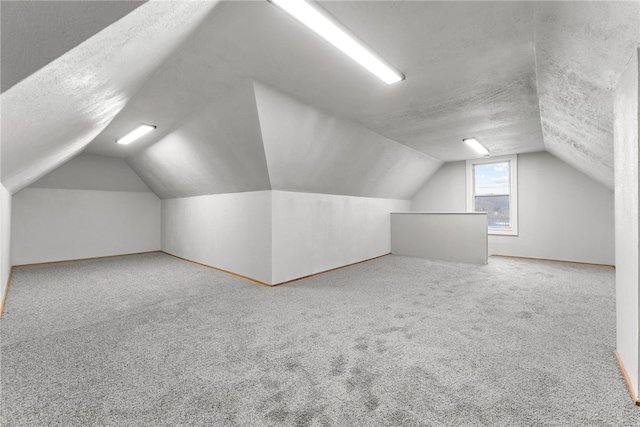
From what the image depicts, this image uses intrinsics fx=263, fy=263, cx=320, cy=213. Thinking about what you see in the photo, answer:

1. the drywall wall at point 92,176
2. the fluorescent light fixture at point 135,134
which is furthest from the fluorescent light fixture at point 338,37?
the drywall wall at point 92,176

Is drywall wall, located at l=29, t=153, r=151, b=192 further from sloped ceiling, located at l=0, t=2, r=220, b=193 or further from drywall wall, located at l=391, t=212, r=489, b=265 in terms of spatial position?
drywall wall, located at l=391, t=212, r=489, b=265

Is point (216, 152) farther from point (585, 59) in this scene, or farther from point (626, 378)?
point (626, 378)

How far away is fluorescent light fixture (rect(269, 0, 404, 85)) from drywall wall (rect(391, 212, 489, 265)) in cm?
438

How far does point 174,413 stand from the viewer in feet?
5.09

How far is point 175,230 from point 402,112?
21.4 ft

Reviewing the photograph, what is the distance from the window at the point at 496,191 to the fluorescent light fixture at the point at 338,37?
18.6ft

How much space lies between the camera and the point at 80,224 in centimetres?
676

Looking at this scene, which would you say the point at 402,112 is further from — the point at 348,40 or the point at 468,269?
the point at 468,269

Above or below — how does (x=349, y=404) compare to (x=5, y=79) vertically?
below

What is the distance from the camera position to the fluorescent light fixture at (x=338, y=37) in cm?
175

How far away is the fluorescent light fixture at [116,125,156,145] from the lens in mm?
4459

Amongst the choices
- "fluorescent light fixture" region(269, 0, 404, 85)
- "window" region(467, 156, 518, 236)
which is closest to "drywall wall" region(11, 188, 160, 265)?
"fluorescent light fixture" region(269, 0, 404, 85)

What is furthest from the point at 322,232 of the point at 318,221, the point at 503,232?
the point at 503,232

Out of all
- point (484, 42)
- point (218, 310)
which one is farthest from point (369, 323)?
point (484, 42)
